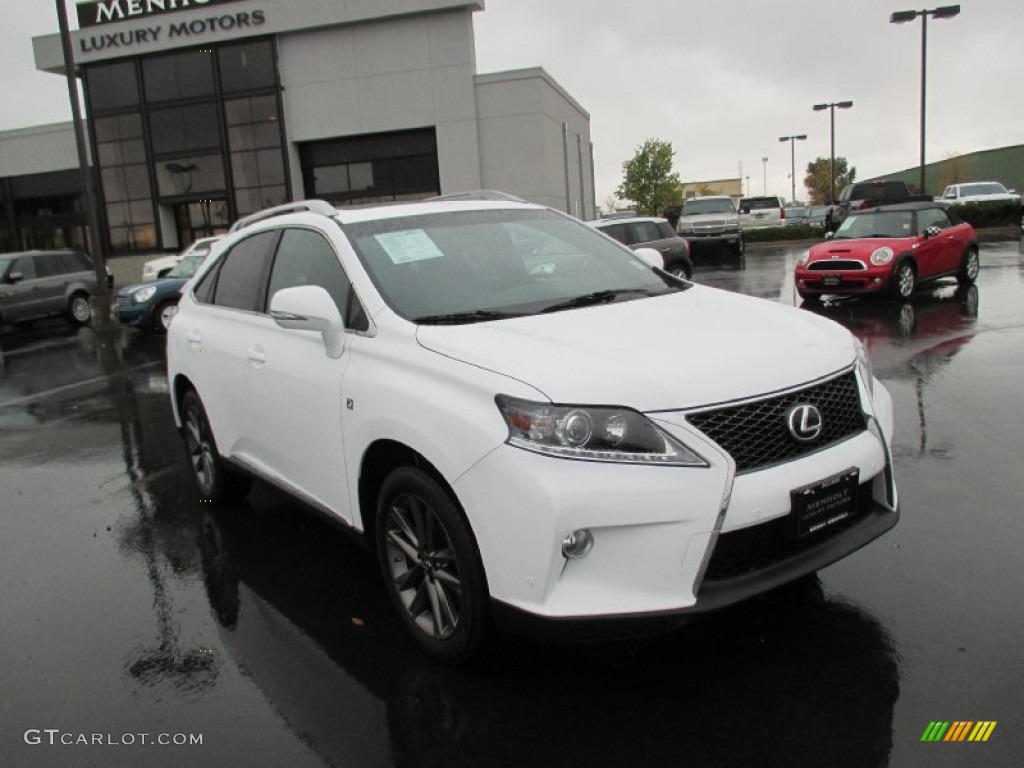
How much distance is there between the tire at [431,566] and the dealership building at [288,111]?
3153 cm

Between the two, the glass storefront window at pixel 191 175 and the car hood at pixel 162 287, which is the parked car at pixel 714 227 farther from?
the glass storefront window at pixel 191 175

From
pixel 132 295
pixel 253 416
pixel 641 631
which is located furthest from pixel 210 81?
pixel 641 631

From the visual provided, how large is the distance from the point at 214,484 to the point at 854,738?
4.04 m

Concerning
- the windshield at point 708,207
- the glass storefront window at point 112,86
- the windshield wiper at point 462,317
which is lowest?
the windshield wiper at point 462,317

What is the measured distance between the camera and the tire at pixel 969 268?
1537 cm

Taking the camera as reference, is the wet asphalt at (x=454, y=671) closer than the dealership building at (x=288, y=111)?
Yes

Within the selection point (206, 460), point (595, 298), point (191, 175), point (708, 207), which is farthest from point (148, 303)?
point (191, 175)

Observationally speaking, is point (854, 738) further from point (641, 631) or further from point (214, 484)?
point (214, 484)

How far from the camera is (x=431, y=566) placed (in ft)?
10.9

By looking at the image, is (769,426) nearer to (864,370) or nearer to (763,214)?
(864,370)

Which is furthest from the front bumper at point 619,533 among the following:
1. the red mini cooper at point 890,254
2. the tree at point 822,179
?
the tree at point 822,179

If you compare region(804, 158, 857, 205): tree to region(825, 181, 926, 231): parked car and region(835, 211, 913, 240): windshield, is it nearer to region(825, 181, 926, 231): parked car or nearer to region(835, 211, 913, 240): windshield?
region(825, 181, 926, 231): parked car

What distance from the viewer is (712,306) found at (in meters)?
3.82

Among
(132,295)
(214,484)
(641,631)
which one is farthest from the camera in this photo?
(132,295)
